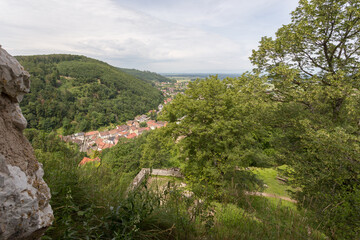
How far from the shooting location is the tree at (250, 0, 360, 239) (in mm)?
5715

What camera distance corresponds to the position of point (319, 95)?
281 inches

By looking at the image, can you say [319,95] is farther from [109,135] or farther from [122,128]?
[122,128]

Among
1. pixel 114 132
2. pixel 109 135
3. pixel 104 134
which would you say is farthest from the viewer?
pixel 114 132

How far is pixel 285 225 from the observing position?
2613mm

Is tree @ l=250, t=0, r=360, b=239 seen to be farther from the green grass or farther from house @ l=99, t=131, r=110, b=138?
house @ l=99, t=131, r=110, b=138

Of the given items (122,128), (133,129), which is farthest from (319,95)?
(122,128)

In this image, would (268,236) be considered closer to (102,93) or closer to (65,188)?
(65,188)

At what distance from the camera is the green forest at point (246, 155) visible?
2182 millimetres

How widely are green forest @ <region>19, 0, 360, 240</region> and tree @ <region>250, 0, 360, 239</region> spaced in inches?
1.8

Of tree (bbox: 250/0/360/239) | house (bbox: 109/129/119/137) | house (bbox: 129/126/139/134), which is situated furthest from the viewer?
house (bbox: 129/126/139/134)

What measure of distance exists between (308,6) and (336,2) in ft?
3.25

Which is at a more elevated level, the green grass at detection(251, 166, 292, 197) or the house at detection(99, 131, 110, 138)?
the green grass at detection(251, 166, 292, 197)

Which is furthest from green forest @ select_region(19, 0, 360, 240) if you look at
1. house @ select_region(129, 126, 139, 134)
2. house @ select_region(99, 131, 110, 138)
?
house @ select_region(129, 126, 139, 134)

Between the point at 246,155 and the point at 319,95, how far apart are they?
14.1 ft
